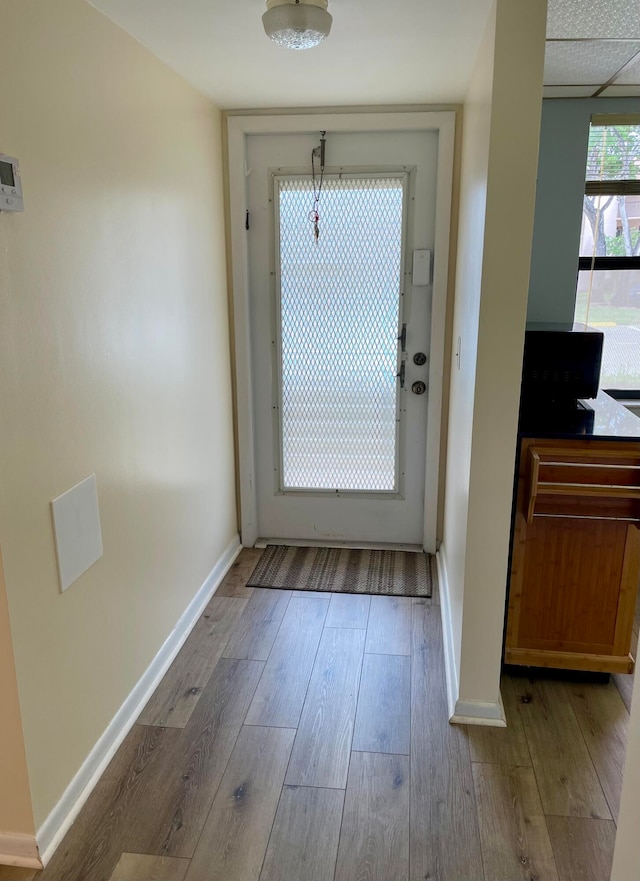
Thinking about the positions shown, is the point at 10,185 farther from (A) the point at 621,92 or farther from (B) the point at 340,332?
(A) the point at 621,92

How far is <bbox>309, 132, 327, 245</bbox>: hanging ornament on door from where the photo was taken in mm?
3145

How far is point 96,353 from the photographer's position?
6.31ft

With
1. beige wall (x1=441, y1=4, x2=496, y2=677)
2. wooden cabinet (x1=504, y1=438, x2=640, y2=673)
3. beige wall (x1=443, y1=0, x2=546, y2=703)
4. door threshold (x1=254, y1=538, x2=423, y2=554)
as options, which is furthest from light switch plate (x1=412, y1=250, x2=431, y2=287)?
door threshold (x1=254, y1=538, x2=423, y2=554)

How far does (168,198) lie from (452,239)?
1.39 m

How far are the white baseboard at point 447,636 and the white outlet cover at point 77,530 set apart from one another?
1315mm

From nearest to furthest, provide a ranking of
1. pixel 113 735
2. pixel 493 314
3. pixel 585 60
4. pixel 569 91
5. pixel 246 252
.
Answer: pixel 493 314 < pixel 113 735 < pixel 585 60 < pixel 569 91 < pixel 246 252

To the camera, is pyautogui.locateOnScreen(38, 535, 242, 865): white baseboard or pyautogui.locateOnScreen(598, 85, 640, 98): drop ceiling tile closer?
pyautogui.locateOnScreen(38, 535, 242, 865): white baseboard

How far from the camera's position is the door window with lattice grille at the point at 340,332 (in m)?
3.23

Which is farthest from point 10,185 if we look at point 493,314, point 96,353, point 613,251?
Answer: point 613,251

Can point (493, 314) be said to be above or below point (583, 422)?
above

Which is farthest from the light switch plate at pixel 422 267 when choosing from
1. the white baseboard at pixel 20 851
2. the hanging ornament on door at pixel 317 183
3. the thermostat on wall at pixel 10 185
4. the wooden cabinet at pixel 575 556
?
the white baseboard at pixel 20 851

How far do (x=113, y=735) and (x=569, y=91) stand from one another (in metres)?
3.42

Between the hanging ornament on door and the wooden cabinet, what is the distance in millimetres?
1672

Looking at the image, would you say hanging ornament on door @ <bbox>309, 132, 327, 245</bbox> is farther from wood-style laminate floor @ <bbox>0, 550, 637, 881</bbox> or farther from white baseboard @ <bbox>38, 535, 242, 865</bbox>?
wood-style laminate floor @ <bbox>0, 550, 637, 881</bbox>
